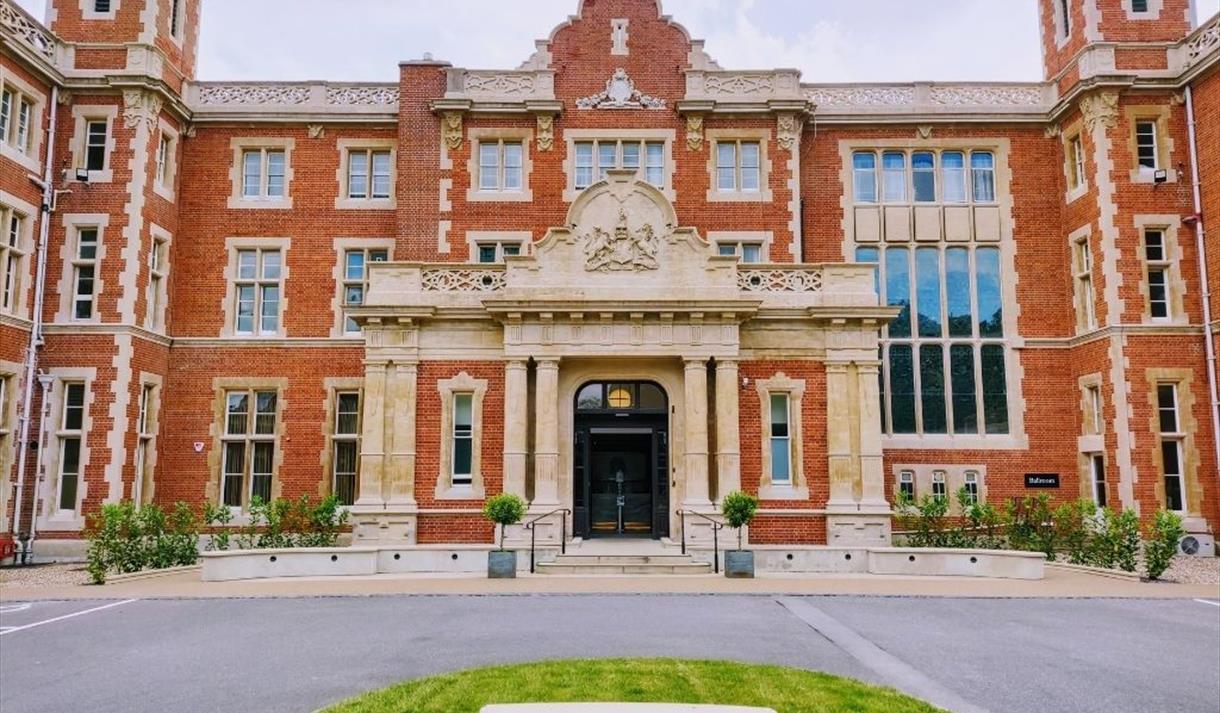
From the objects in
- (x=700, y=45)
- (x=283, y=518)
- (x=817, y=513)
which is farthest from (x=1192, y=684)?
(x=700, y=45)

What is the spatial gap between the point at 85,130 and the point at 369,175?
698 cm

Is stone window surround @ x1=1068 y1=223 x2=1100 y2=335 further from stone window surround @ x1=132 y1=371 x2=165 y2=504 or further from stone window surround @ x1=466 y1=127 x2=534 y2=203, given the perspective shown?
stone window surround @ x1=132 y1=371 x2=165 y2=504

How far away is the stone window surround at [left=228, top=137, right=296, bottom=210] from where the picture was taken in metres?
23.9

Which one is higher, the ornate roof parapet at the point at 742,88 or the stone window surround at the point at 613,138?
the ornate roof parapet at the point at 742,88

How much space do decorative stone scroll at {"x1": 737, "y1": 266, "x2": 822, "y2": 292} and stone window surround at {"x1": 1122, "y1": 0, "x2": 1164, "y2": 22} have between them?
11638 mm

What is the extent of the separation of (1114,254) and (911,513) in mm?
8085

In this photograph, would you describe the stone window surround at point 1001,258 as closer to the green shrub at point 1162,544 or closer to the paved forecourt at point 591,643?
the green shrub at point 1162,544

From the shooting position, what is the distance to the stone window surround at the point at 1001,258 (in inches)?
898

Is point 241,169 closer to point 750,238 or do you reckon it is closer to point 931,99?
point 750,238

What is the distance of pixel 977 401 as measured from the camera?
910 inches

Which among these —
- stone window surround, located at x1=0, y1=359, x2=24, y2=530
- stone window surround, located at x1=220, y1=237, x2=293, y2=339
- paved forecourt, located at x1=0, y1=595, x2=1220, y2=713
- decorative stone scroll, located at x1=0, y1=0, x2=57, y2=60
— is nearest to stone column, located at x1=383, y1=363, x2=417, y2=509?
paved forecourt, located at x1=0, y1=595, x2=1220, y2=713

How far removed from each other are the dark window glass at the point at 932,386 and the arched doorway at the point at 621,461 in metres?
8.11

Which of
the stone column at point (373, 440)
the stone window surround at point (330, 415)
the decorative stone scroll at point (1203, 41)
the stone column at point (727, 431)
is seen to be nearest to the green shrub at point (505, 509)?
the stone column at point (373, 440)

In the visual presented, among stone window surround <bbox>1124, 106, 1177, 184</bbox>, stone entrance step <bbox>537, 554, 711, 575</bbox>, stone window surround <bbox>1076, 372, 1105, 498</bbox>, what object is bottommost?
stone entrance step <bbox>537, 554, 711, 575</bbox>
